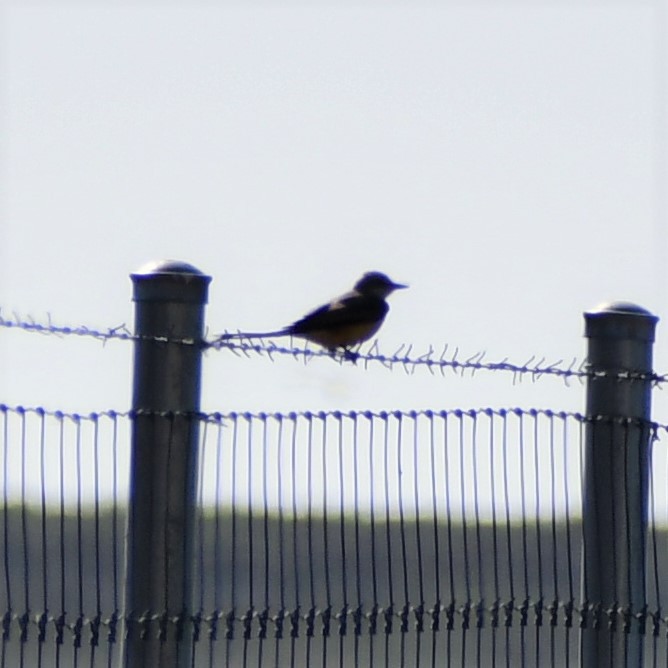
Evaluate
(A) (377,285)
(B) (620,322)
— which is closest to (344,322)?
(A) (377,285)

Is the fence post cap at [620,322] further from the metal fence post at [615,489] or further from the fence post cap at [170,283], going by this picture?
the fence post cap at [170,283]

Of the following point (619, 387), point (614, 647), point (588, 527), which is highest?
point (619, 387)

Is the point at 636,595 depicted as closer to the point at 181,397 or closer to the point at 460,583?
the point at 181,397

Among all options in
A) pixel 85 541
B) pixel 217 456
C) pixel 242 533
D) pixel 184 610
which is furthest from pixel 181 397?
pixel 242 533

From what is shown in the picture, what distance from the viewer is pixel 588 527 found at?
16.3 ft

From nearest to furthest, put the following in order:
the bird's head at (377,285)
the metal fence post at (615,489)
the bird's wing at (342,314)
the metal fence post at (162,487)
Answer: the metal fence post at (162,487) → the metal fence post at (615,489) → the bird's wing at (342,314) → the bird's head at (377,285)

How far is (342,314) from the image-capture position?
26.3ft

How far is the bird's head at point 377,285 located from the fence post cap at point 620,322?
389cm

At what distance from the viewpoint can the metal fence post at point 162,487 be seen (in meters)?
4.04

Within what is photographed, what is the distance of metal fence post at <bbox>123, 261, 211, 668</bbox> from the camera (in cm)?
→ 404

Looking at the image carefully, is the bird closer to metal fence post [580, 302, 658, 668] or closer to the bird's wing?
the bird's wing

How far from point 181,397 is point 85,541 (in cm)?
1737

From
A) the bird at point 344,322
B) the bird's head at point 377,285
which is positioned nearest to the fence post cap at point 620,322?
the bird at point 344,322

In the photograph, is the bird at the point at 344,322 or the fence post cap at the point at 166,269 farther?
the bird at the point at 344,322
